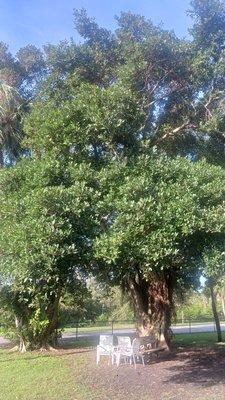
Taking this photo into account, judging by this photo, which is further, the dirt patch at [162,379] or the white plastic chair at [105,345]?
the white plastic chair at [105,345]

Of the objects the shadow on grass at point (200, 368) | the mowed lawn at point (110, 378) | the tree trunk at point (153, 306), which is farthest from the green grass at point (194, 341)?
the tree trunk at point (153, 306)

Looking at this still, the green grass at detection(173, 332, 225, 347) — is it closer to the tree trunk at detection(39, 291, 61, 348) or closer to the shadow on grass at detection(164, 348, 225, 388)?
the shadow on grass at detection(164, 348, 225, 388)

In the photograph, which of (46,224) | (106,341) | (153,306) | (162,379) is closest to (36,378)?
(162,379)

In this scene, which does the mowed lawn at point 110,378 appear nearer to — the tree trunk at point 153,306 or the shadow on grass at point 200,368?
the shadow on grass at point 200,368

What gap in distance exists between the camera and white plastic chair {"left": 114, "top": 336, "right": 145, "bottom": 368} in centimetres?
1355

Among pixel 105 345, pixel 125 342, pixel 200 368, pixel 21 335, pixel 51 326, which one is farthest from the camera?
pixel 51 326

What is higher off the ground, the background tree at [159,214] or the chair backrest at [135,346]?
the background tree at [159,214]

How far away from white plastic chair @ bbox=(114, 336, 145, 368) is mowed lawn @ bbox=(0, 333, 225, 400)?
362 millimetres

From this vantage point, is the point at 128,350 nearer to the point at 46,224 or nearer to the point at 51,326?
the point at 51,326

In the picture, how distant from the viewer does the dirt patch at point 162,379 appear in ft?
30.4

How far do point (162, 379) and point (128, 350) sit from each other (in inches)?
98.7

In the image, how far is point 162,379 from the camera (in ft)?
36.9

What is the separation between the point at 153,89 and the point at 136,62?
3.51 ft

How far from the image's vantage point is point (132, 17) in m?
13.7
